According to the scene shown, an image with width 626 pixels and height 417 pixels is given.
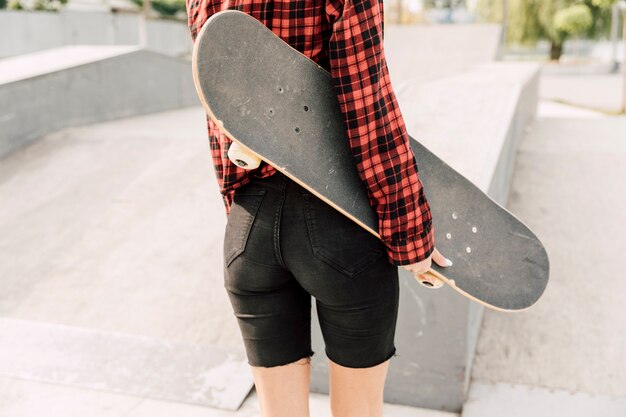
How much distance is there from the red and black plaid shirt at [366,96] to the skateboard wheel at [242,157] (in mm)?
77

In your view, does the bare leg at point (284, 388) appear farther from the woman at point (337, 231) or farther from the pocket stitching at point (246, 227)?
the pocket stitching at point (246, 227)

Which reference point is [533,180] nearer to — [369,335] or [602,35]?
[369,335]

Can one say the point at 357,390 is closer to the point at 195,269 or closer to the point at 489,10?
the point at 195,269

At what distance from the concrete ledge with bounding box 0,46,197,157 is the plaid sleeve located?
5.45 m

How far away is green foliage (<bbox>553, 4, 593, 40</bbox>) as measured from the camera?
77.6 feet

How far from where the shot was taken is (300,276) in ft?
4.59

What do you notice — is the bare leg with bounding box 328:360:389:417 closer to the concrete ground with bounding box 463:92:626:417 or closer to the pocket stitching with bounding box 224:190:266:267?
the pocket stitching with bounding box 224:190:266:267

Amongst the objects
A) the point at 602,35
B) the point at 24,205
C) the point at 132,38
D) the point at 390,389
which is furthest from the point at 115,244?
the point at 602,35

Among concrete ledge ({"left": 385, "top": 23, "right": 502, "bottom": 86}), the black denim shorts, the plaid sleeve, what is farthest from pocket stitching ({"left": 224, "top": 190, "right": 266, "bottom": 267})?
concrete ledge ({"left": 385, "top": 23, "right": 502, "bottom": 86})

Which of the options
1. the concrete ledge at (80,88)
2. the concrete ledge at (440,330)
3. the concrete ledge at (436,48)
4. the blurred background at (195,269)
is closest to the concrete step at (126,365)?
the blurred background at (195,269)

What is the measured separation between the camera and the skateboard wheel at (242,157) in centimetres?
131

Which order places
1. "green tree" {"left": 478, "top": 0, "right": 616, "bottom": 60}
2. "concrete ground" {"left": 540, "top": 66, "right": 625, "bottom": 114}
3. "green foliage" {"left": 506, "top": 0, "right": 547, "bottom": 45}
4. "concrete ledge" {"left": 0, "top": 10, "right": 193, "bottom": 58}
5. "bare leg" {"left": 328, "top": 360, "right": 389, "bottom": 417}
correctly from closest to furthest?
"bare leg" {"left": 328, "top": 360, "right": 389, "bottom": 417} < "concrete ground" {"left": 540, "top": 66, "right": 625, "bottom": 114} < "concrete ledge" {"left": 0, "top": 10, "right": 193, "bottom": 58} < "green tree" {"left": 478, "top": 0, "right": 616, "bottom": 60} < "green foliage" {"left": 506, "top": 0, "right": 547, "bottom": 45}

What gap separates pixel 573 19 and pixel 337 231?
83.1 feet

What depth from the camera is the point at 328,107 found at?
1.42 m
